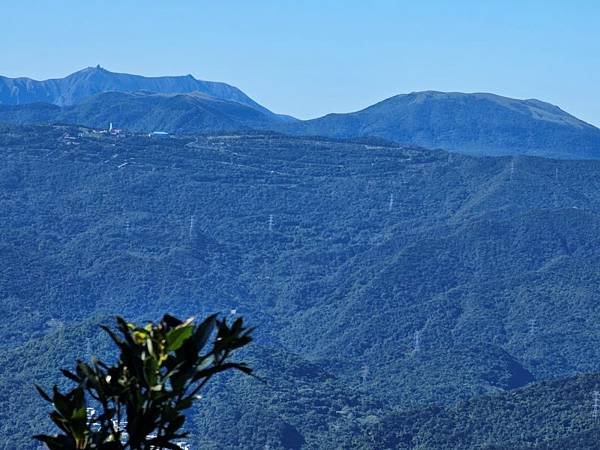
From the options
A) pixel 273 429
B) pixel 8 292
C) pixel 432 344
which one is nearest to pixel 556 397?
pixel 273 429

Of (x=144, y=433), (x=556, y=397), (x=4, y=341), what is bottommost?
(x=4, y=341)

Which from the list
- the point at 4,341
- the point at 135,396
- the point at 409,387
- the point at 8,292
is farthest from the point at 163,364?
the point at 8,292

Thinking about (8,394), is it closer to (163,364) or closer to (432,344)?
(432,344)

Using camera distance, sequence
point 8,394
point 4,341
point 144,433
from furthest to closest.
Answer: point 4,341, point 8,394, point 144,433

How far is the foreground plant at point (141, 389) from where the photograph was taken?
8555 millimetres

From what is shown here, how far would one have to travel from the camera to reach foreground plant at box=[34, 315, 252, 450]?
8555mm

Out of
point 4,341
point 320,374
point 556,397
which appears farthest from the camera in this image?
point 4,341

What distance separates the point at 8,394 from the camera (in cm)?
12575

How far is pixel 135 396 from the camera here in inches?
339

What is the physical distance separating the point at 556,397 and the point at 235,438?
25.7 m

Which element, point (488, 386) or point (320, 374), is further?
point (488, 386)

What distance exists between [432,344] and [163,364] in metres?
186

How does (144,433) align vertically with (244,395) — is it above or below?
above

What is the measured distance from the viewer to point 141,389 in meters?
8.60
